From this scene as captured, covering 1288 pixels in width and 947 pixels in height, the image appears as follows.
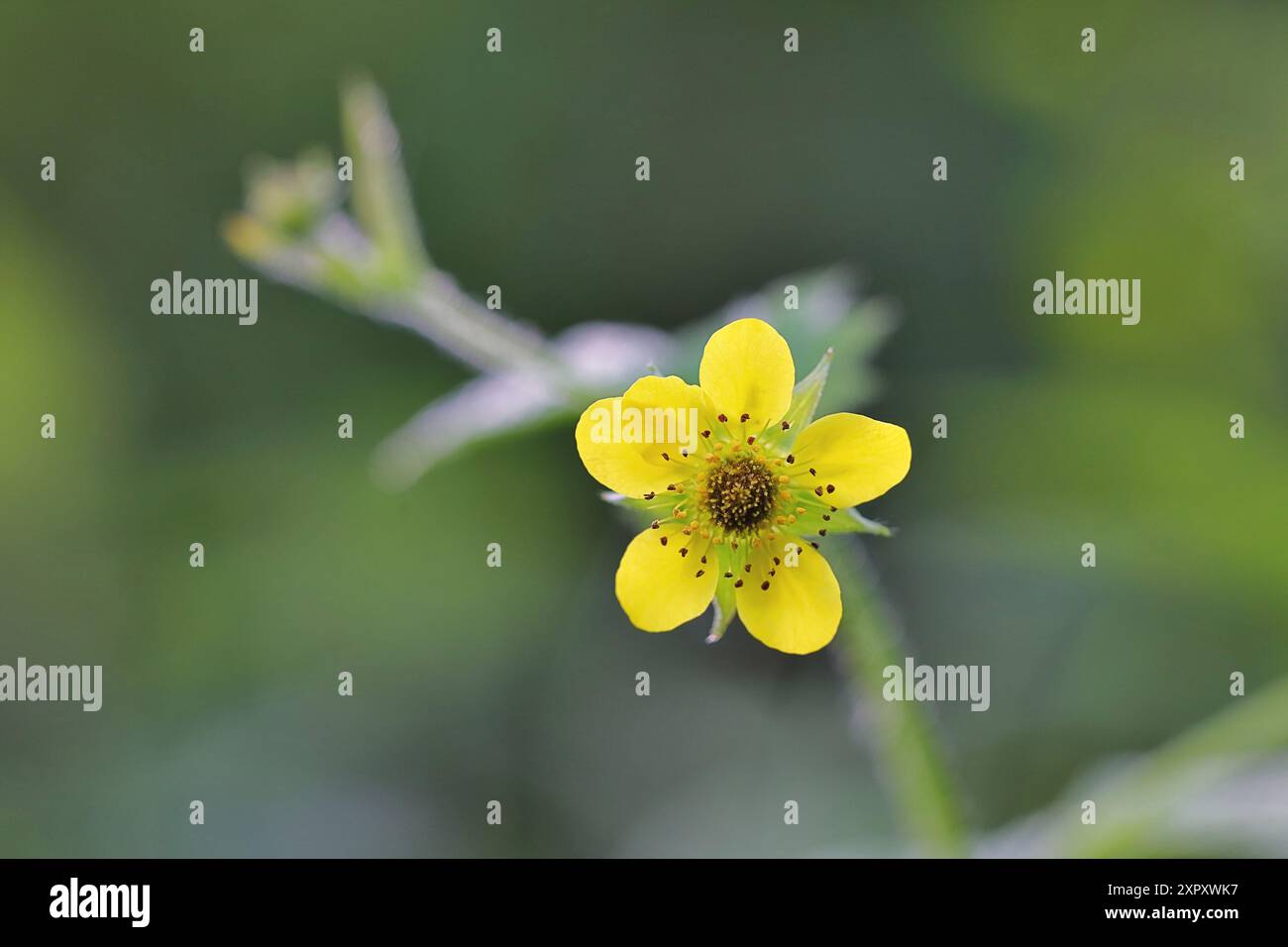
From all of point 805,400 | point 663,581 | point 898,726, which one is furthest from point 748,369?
point 898,726

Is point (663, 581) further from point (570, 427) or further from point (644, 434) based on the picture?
point (570, 427)

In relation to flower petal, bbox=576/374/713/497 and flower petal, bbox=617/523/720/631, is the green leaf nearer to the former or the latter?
flower petal, bbox=576/374/713/497

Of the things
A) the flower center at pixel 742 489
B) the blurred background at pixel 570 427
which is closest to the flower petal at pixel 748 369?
the flower center at pixel 742 489

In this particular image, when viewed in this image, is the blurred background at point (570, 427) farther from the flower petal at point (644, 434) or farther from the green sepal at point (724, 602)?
the flower petal at point (644, 434)

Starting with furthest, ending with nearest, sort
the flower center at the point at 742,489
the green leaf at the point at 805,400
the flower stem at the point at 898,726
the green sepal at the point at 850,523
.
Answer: the flower stem at the point at 898,726, the flower center at the point at 742,489, the green leaf at the point at 805,400, the green sepal at the point at 850,523

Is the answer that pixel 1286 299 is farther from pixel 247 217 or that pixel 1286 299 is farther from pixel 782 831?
pixel 247 217
